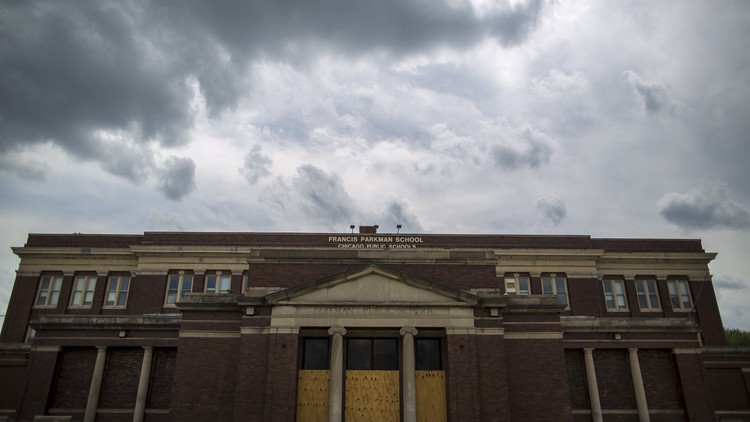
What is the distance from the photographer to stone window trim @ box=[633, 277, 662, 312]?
4775 cm

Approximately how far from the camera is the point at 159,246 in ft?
156

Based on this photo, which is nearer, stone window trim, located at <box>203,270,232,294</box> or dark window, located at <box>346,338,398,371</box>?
dark window, located at <box>346,338,398,371</box>

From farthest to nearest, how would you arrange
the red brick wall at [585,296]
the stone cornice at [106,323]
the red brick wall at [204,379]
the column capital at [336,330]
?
1. the red brick wall at [585,296]
2. the stone cornice at [106,323]
3. the red brick wall at [204,379]
4. the column capital at [336,330]

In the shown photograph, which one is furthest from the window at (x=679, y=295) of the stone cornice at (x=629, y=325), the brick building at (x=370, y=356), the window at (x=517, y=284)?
the stone cornice at (x=629, y=325)

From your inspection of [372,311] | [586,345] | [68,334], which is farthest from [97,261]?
[586,345]

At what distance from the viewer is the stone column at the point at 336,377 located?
2452cm

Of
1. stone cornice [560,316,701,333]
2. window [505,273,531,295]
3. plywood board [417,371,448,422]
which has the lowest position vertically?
plywood board [417,371,448,422]

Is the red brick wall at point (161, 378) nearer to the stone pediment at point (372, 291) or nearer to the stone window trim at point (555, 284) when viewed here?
the stone pediment at point (372, 291)

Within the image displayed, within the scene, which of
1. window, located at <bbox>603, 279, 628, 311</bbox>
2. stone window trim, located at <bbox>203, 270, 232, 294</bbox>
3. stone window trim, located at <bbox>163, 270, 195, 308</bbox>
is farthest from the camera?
window, located at <bbox>603, 279, 628, 311</bbox>

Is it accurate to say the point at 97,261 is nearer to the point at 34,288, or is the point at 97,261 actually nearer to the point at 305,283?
the point at 34,288

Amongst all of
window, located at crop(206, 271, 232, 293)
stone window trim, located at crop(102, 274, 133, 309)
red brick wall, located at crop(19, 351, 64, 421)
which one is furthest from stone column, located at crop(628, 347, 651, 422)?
stone window trim, located at crop(102, 274, 133, 309)

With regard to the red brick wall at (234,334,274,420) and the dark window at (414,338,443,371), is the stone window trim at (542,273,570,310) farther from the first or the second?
the red brick wall at (234,334,274,420)

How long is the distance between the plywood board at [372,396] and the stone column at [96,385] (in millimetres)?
15138

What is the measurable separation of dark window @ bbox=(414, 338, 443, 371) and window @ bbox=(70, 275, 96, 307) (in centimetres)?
3319
